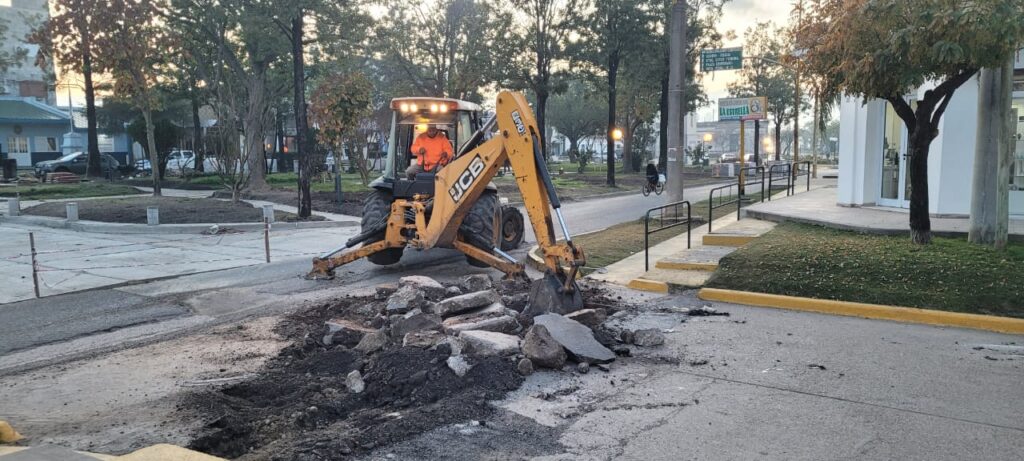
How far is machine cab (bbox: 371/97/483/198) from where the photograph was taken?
12.2 metres

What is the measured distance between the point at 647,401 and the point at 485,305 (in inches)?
111

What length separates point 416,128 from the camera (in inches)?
522

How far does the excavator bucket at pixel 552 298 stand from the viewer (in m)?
8.28

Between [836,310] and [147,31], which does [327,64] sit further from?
[836,310]

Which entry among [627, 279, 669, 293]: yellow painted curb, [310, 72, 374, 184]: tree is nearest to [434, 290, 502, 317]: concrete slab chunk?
[627, 279, 669, 293]: yellow painted curb

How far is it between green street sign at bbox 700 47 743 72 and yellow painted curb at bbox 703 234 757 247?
6.10 meters

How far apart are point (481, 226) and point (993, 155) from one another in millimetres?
7896

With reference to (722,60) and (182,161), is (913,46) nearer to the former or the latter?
(722,60)

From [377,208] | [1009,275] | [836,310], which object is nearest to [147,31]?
[377,208]

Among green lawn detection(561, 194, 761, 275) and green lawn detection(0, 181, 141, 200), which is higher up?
green lawn detection(0, 181, 141, 200)

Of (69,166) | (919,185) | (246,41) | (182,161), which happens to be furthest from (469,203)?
(182,161)

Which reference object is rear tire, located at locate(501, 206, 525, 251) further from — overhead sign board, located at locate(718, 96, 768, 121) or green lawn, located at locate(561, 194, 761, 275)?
overhead sign board, located at locate(718, 96, 768, 121)

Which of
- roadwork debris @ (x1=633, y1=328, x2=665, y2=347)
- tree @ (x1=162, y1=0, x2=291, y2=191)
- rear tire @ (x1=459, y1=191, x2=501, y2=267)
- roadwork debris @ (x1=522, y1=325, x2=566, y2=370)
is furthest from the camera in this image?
tree @ (x1=162, y1=0, x2=291, y2=191)

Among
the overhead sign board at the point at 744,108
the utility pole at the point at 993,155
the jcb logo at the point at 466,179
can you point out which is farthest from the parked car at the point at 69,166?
the utility pole at the point at 993,155
